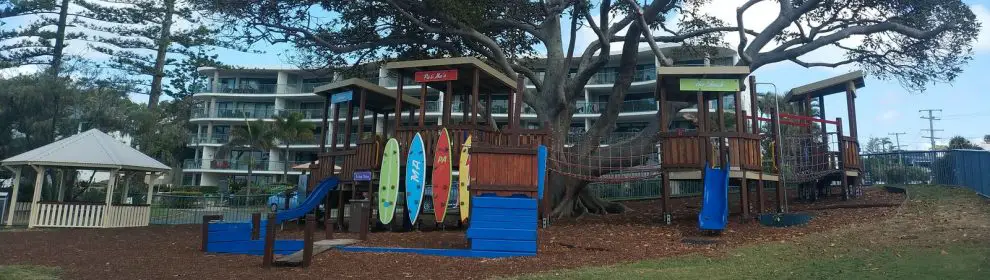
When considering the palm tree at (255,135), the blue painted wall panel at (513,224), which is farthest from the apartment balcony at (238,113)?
the blue painted wall panel at (513,224)

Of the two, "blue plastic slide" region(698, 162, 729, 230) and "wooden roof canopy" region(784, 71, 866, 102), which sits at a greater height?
"wooden roof canopy" region(784, 71, 866, 102)

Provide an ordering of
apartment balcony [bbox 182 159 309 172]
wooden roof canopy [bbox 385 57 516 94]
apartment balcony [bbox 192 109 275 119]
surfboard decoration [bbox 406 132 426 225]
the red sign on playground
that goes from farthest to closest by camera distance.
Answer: apartment balcony [bbox 192 109 275 119], apartment balcony [bbox 182 159 309 172], the red sign on playground, wooden roof canopy [bbox 385 57 516 94], surfboard decoration [bbox 406 132 426 225]

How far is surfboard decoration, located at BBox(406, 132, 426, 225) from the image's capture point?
46.6 feet

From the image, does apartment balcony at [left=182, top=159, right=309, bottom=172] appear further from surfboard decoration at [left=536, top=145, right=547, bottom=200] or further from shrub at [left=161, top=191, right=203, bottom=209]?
surfboard decoration at [left=536, top=145, right=547, bottom=200]

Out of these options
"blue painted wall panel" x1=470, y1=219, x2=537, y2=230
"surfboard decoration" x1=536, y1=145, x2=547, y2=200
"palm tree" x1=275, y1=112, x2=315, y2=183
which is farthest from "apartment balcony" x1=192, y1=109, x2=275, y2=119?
"blue painted wall panel" x1=470, y1=219, x2=537, y2=230

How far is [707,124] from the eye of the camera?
16062 millimetres

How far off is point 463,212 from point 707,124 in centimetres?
695

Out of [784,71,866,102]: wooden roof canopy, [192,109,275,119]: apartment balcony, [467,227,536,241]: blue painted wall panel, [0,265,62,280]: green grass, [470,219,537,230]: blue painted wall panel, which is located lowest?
[0,265,62,280]: green grass

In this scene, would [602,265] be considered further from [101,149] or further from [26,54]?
[26,54]

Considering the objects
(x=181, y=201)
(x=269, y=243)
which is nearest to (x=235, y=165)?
(x=181, y=201)

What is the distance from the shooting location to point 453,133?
15.1m

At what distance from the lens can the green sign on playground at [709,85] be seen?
1446 cm

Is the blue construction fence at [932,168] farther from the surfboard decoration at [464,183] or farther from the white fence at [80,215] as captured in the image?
the white fence at [80,215]

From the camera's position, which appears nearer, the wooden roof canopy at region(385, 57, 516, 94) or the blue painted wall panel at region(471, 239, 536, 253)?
the blue painted wall panel at region(471, 239, 536, 253)
